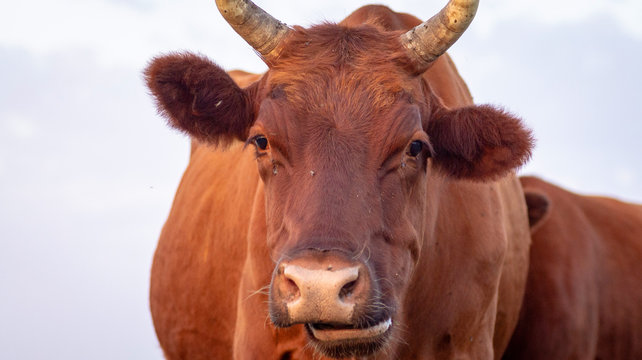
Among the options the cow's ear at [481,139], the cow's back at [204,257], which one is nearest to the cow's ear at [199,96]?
the cow's back at [204,257]

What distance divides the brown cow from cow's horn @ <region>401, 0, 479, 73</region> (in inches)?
156

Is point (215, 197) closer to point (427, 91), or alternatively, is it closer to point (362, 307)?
point (427, 91)

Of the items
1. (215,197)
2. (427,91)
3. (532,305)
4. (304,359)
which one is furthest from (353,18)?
(532,305)

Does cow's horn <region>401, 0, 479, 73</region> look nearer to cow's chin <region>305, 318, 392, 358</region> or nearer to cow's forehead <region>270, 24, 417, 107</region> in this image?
cow's forehead <region>270, 24, 417, 107</region>

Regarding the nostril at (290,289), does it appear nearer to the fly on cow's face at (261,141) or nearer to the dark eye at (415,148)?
the fly on cow's face at (261,141)

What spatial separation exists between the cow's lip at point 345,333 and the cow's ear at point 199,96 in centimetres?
154

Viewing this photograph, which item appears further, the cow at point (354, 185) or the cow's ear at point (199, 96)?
the cow's ear at point (199, 96)

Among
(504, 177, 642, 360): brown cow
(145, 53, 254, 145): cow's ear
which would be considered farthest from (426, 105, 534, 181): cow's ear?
(504, 177, 642, 360): brown cow

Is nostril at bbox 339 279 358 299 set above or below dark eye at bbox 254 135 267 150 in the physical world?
below

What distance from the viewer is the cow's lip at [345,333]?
438 cm

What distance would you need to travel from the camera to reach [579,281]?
9.38 metres

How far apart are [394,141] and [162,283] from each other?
161 inches

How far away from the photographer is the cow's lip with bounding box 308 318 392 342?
4.38 meters

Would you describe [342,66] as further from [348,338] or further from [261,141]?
[348,338]
